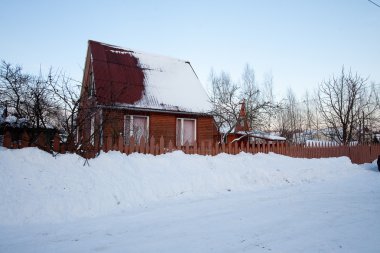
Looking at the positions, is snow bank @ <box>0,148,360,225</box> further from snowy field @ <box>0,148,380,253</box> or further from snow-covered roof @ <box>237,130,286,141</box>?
snow-covered roof @ <box>237,130,286,141</box>

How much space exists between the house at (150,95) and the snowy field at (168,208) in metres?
7.39

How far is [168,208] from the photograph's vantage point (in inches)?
226

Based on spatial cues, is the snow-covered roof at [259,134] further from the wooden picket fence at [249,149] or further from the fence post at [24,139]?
the fence post at [24,139]

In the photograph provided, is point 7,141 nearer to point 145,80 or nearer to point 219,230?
point 219,230

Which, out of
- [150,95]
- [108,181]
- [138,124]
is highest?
[150,95]

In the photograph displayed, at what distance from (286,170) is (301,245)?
22.4ft

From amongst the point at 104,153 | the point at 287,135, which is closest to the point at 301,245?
the point at 104,153

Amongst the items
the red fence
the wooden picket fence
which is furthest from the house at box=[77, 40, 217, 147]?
the red fence

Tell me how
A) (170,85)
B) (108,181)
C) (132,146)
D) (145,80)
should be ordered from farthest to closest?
1. (170,85)
2. (145,80)
3. (132,146)
4. (108,181)

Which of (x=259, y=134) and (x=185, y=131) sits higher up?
(x=259, y=134)

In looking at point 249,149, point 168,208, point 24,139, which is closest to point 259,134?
point 249,149

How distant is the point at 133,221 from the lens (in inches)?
190

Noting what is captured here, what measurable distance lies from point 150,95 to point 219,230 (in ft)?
42.6

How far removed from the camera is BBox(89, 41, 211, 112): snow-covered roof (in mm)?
15680
